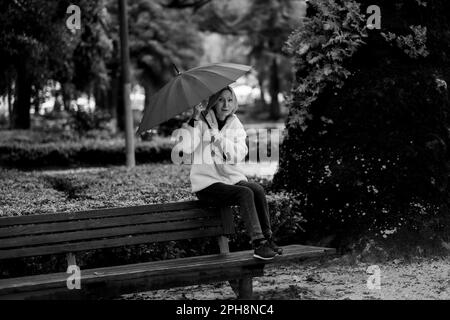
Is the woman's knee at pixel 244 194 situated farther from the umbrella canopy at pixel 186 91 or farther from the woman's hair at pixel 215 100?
the umbrella canopy at pixel 186 91

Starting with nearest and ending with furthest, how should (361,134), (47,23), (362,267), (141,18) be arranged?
(362,267) < (361,134) < (47,23) < (141,18)

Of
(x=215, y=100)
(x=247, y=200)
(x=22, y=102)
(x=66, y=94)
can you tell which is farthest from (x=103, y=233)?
(x=66, y=94)

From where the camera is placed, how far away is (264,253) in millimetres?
5473

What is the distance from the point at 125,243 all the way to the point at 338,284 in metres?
1.95

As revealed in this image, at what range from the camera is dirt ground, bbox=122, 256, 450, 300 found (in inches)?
232

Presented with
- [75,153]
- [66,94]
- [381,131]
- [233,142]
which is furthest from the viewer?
[66,94]

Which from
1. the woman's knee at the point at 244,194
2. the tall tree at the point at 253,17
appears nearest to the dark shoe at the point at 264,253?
the woman's knee at the point at 244,194

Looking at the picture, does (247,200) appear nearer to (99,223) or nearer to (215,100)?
(215,100)

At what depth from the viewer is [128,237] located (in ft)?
18.6

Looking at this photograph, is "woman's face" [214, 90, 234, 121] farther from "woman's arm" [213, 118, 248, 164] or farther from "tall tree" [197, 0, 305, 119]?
"tall tree" [197, 0, 305, 119]

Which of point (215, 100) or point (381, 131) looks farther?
point (381, 131)
